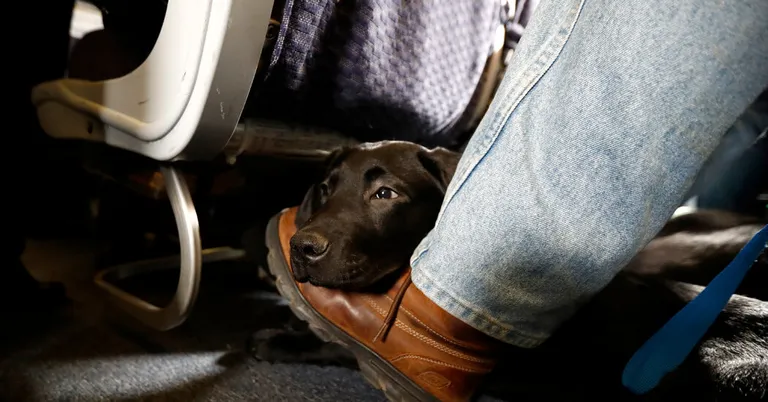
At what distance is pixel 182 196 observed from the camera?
0.81 meters

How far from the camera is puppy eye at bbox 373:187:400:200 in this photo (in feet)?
2.79

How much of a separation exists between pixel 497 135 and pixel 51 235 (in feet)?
4.06

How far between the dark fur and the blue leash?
0.09 m

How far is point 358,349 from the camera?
0.72 metres

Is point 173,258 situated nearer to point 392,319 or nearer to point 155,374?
point 155,374

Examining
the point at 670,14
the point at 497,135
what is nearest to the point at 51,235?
the point at 497,135

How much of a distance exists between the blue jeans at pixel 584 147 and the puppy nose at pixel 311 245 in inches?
7.1

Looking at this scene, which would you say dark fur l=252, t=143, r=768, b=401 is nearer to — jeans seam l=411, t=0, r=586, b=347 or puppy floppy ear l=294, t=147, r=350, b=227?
puppy floppy ear l=294, t=147, r=350, b=227

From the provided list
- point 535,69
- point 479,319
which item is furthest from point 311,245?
point 535,69

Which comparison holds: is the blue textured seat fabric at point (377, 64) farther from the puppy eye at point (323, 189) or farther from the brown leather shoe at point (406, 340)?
the brown leather shoe at point (406, 340)

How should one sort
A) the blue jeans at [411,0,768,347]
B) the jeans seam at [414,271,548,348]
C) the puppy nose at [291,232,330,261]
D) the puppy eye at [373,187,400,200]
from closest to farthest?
1. the blue jeans at [411,0,768,347]
2. the jeans seam at [414,271,548,348]
3. the puppy nose at [291,232,330,261]
4. the puppy eye at [373,187,400,200]

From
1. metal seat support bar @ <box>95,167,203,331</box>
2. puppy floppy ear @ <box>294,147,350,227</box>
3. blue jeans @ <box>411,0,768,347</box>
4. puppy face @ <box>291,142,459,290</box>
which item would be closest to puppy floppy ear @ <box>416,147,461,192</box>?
puppy face @ <box>291,142,459,290</box>

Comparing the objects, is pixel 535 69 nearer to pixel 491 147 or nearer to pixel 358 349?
pixel 491 147

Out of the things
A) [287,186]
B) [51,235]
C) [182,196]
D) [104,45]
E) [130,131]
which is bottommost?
[51,235]
